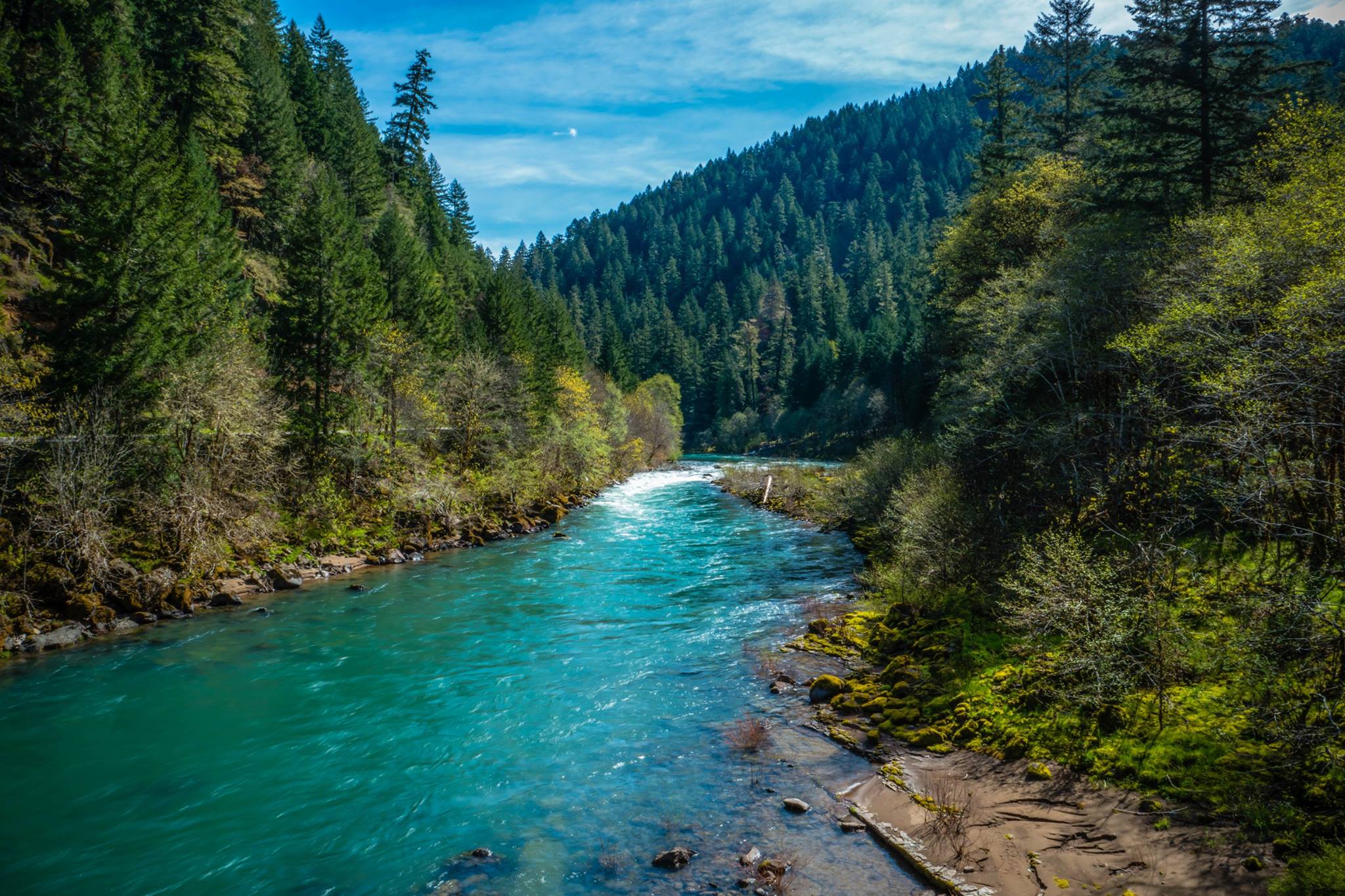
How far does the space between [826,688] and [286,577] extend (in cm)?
1873

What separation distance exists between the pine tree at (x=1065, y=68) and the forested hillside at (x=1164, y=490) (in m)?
10.2

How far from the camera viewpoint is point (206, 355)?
65.9 feet

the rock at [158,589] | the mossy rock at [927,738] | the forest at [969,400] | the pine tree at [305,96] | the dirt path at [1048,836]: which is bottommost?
the mossy rock at [927,738]

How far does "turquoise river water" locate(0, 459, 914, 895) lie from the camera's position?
812 cm

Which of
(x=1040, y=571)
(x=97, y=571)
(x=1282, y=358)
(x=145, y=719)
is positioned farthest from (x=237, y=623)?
(x=1282, y=358)

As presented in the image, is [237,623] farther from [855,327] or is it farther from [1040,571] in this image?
[855,327]

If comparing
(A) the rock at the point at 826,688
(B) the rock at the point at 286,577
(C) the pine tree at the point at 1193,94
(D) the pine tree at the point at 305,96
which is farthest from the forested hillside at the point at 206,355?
(C) the pine tree at the point at 1193,94

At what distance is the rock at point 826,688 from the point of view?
12.5m

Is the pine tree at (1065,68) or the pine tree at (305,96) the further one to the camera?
the pine tree at (305,96)

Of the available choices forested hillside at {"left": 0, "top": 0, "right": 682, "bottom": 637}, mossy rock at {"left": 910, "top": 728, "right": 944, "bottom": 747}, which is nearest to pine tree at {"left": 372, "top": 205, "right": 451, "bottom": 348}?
forested hillside at {"left": 0, "top": 0, "right": 682, "bottom": 637}

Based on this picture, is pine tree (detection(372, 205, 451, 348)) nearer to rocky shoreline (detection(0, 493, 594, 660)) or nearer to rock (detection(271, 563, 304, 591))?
rocky shoreline (detection(0, 493, 594, 660))

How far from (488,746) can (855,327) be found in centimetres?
11097

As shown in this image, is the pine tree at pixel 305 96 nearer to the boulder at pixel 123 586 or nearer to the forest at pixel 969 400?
the forest at pixel 969 400

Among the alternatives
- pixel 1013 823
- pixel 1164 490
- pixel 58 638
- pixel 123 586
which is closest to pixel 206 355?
pixel 123 586
